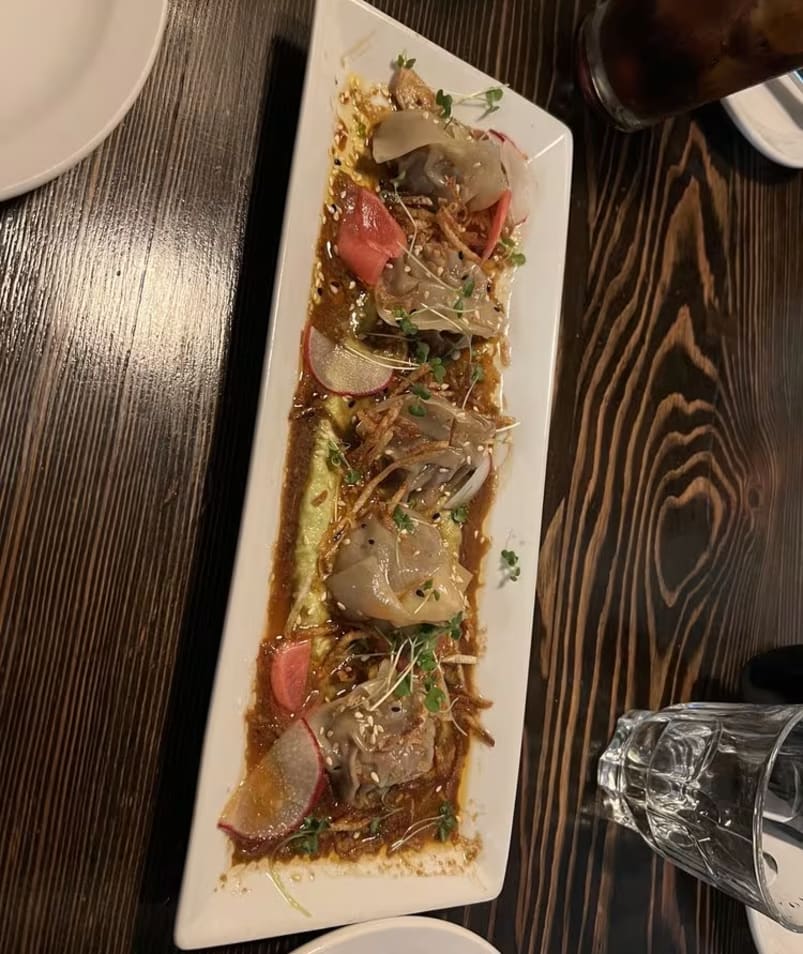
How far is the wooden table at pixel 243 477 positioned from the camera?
5.07 feet

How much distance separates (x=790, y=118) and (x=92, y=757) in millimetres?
2904

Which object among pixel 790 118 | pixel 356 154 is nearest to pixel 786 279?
pixel 790 118

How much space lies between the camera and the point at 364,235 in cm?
190

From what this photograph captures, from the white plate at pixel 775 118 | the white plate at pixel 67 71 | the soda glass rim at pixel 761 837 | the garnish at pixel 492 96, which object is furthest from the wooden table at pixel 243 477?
the soda glass rim at pixel 761 837

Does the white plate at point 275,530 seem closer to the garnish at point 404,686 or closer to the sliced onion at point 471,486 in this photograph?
the sliced onion at point 471,486

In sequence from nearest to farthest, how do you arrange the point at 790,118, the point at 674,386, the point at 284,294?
the point at 284,294
the point at 674,386
the point at 790,118

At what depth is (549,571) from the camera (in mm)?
2258

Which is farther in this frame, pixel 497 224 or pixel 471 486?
pixel 497 224

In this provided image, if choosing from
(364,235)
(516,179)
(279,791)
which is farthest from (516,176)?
(279,791)

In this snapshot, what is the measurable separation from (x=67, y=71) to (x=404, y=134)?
833 mm

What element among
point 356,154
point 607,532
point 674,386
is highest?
point 356,154

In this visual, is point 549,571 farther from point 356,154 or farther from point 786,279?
point 786,279

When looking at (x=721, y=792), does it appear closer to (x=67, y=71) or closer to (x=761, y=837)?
(x=761, y=837)

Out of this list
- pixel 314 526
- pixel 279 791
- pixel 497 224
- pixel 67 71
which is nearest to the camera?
pixel 67 71
